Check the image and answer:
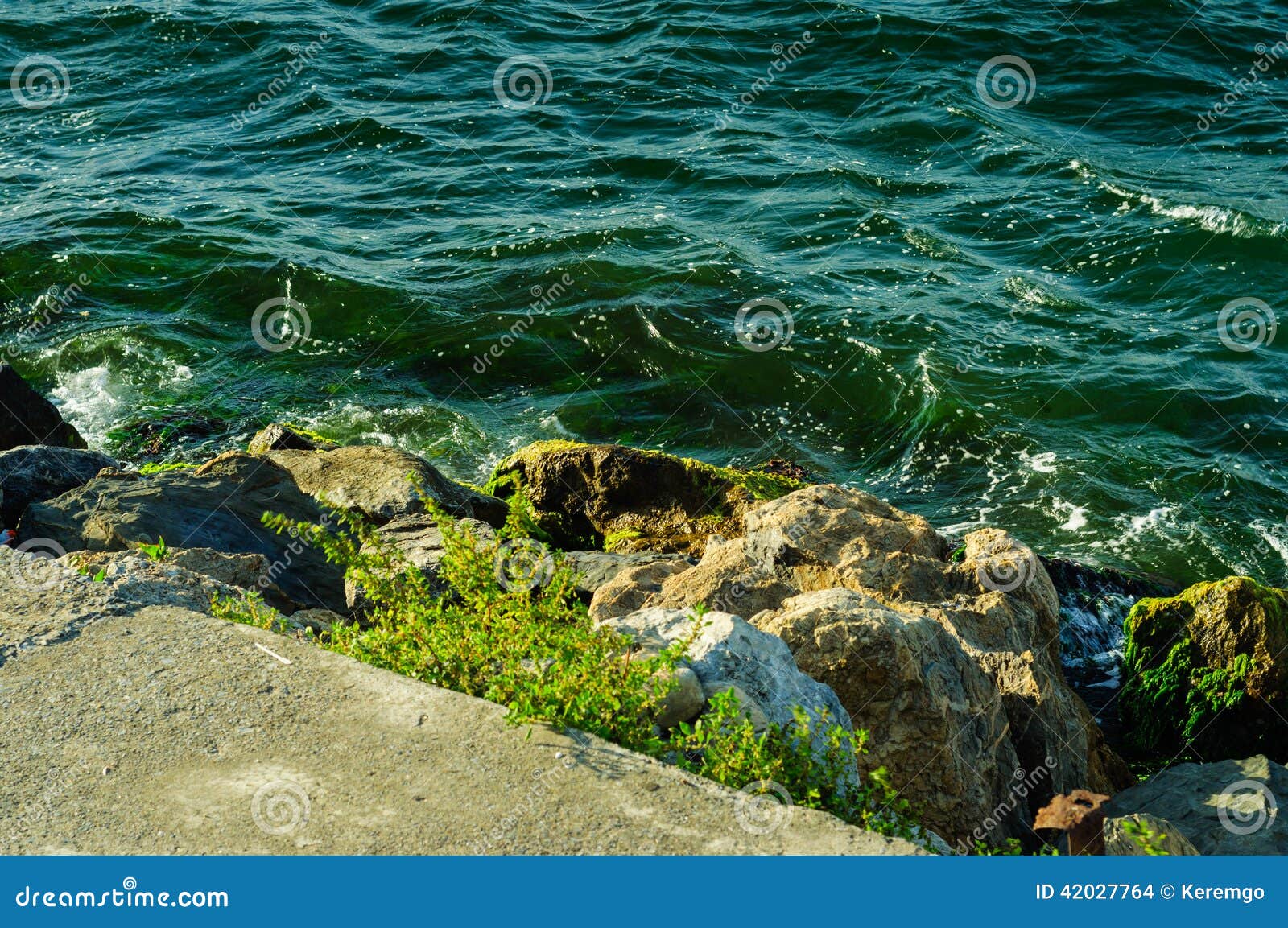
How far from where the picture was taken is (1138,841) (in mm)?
4320

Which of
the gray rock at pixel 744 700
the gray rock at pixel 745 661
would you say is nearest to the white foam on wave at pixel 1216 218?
the gray rock at pixel 745 661

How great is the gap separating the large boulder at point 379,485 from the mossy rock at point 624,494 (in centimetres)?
38

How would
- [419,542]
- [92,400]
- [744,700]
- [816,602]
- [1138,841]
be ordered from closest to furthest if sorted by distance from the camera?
[1138,841]
[744,700]
[816,602]
[419,542]
[92,400]

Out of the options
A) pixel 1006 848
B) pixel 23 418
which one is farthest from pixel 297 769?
pixel 23 418

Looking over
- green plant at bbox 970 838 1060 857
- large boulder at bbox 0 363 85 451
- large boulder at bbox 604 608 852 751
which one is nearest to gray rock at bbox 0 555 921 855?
large boulder at bbox 604 608 852 751

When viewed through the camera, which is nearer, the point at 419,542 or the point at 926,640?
the point at 926,640

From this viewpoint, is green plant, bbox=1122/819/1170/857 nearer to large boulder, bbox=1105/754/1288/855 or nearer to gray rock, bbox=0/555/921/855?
gray rock, bbox=0/555/921/855

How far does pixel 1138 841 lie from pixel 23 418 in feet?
28.5

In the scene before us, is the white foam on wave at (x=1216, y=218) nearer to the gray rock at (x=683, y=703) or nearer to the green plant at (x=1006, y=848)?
the green plant at (x=1006, y=848)

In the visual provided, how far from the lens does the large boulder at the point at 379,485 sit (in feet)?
27.0

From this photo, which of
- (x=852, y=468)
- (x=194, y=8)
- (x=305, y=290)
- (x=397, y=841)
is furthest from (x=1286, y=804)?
(x=194, y=8)

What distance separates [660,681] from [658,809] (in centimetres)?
62

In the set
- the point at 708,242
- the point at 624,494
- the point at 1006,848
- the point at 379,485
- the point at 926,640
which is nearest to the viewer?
the point at 1006,848

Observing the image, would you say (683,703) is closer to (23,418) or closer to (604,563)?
(604,563)
